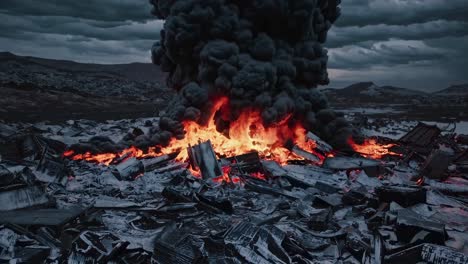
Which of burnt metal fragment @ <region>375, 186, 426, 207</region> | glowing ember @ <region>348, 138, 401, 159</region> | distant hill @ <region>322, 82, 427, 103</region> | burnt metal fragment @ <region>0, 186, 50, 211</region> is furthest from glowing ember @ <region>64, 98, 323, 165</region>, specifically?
distant hill @ <region>322, 82, 427, 103</region>

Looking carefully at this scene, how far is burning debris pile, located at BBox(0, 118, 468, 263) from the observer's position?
7707mm

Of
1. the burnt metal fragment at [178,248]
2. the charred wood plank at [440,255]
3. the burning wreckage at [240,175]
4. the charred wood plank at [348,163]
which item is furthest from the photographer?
the charred wood plank at [348,163]

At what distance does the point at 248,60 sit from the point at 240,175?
562cm

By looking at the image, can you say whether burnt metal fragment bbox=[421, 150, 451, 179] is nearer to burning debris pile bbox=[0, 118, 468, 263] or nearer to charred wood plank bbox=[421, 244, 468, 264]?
burning debris pile bbox=[0, 118, 468, 263]

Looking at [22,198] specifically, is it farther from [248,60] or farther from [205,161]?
[248,60]

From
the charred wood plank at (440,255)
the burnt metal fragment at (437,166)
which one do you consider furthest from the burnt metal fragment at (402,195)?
the burnt metal fragment at (437,166)

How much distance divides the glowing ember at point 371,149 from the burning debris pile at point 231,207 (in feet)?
0.59

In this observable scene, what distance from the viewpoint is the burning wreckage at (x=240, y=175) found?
792 centimetres

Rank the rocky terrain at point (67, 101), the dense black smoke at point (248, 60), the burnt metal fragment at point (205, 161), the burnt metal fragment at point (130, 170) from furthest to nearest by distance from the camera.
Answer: the rocky terrain at point (67, 101)
the dense black smoke at point (248, 60)
the burnt metal fragment at point (130, 170)
the burnt metal fragment at point (205, 161)

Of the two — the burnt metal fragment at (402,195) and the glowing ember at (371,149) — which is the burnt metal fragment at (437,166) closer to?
the glowing ember at (371,149)

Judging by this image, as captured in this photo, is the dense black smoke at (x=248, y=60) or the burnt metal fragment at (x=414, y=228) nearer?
the burnt metal fragment at (x=414, y=228)

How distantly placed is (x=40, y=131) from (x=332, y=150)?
54.2ft

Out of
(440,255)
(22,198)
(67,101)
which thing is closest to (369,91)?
(67,101)

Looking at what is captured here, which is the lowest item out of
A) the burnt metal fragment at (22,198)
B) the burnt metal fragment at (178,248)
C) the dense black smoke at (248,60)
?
the burnt metal fragment at (178,248)
